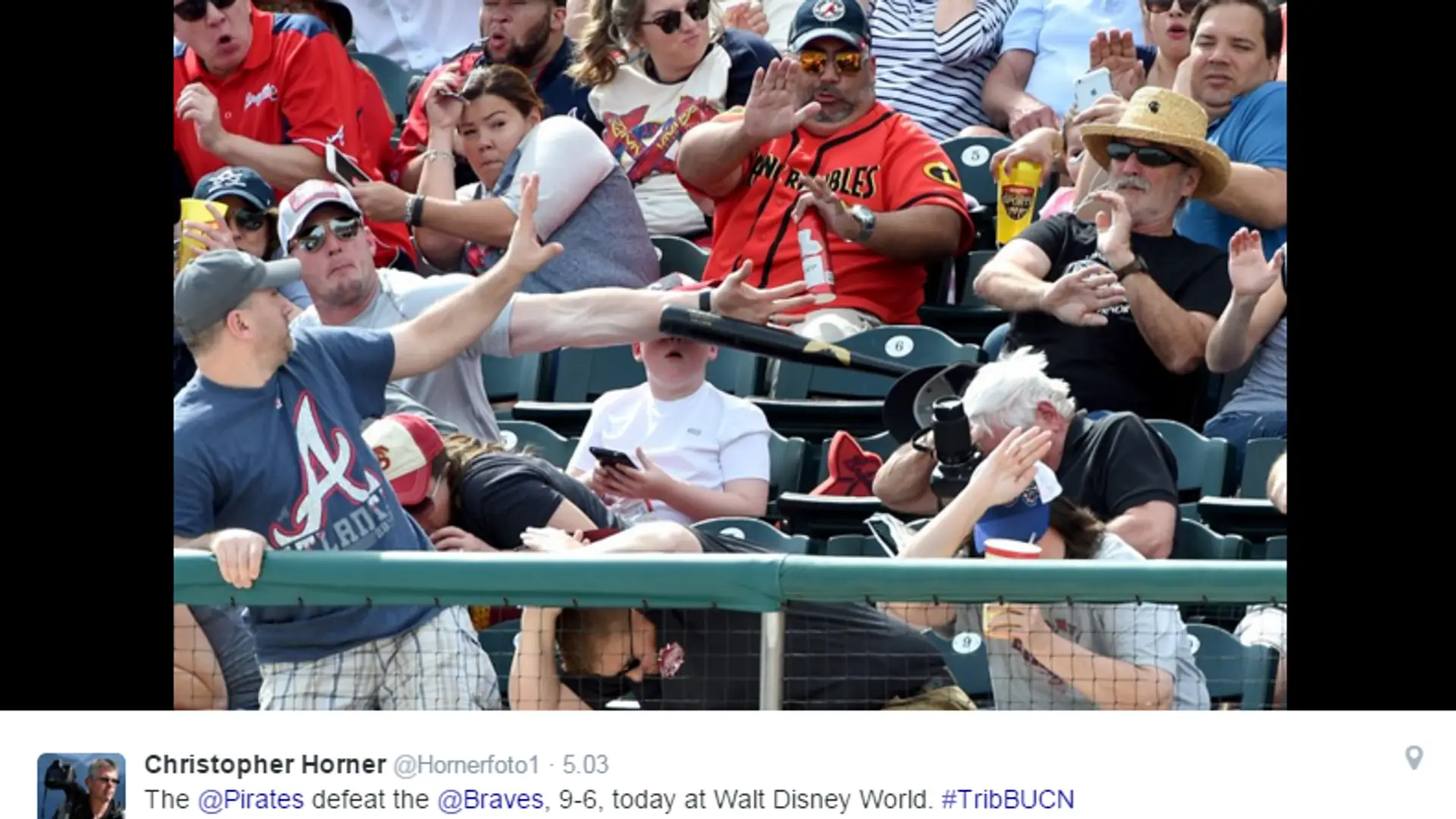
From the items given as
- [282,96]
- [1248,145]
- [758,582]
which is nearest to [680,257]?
[282,96]

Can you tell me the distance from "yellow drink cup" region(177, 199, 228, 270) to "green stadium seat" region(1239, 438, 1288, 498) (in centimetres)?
260

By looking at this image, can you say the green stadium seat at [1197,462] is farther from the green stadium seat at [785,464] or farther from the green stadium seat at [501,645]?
the green stadium seat at [501,645]

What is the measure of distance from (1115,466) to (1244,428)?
63 cm

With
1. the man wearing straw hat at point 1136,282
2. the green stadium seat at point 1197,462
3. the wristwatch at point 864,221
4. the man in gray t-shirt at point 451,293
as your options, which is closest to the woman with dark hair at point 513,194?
the man in gray t-shirt at point 451,293

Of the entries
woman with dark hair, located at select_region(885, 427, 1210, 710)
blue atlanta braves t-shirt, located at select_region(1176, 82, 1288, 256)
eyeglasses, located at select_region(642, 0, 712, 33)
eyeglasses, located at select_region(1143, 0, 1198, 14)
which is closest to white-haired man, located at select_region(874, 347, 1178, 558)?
woman with dark hair, located at select_region(885, 427, 1210, 710)

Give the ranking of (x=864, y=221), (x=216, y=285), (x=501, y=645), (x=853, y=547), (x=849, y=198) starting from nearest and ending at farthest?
(x=216, y=285), (x=501, y=645), (x=853, y=547), (x=864, y=221), (x=849, y=198)

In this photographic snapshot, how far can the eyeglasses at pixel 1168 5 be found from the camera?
612 centimetres

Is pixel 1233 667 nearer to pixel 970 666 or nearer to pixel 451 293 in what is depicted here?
pixel 970 666

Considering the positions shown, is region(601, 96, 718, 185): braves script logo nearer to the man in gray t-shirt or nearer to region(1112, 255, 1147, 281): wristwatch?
the man in gray t-shirt

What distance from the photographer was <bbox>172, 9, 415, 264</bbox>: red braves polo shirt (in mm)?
6480

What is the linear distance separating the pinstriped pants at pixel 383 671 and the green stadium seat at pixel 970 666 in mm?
845

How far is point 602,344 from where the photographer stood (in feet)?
16.4

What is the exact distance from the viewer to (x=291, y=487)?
412 cm
